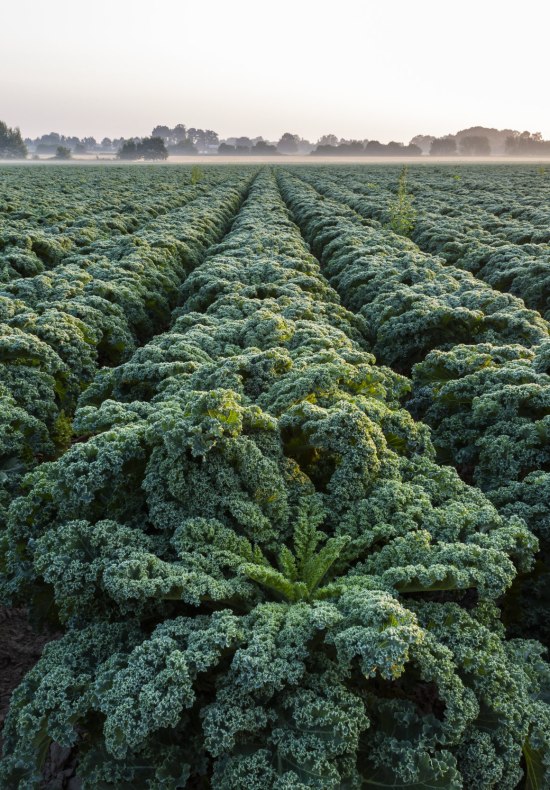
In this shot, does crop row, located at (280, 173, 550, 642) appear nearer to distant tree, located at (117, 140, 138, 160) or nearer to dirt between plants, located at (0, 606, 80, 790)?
dirt between plants, located at (0, 606, 80, 790)

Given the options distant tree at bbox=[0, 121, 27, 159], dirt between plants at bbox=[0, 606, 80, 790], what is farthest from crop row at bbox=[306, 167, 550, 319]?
distant tree at bbox=[0, 121, 27, 159]

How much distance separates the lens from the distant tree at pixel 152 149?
555 ft

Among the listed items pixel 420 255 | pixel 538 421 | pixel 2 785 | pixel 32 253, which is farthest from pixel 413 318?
pixel 32 253

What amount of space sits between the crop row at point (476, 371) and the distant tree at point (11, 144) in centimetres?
18819

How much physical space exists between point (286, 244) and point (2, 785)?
14196 mm

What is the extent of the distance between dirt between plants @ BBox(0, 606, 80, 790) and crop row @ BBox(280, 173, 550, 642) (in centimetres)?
384

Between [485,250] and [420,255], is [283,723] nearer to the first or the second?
[420,255]

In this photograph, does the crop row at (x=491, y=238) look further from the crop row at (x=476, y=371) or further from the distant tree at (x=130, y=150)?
the distant tree at (x=130, y=150)

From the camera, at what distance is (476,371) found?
291 inches

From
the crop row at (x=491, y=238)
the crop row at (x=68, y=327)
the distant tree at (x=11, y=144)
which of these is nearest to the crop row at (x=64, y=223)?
the crop row at (x=68, y=327)

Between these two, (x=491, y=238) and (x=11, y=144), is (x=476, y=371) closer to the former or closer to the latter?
(x=491, y=238)

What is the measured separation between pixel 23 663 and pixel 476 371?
6117mm

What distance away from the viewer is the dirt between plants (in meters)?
4.09

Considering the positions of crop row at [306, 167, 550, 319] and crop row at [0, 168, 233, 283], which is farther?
crop row at [0, 168, 233, 283]
